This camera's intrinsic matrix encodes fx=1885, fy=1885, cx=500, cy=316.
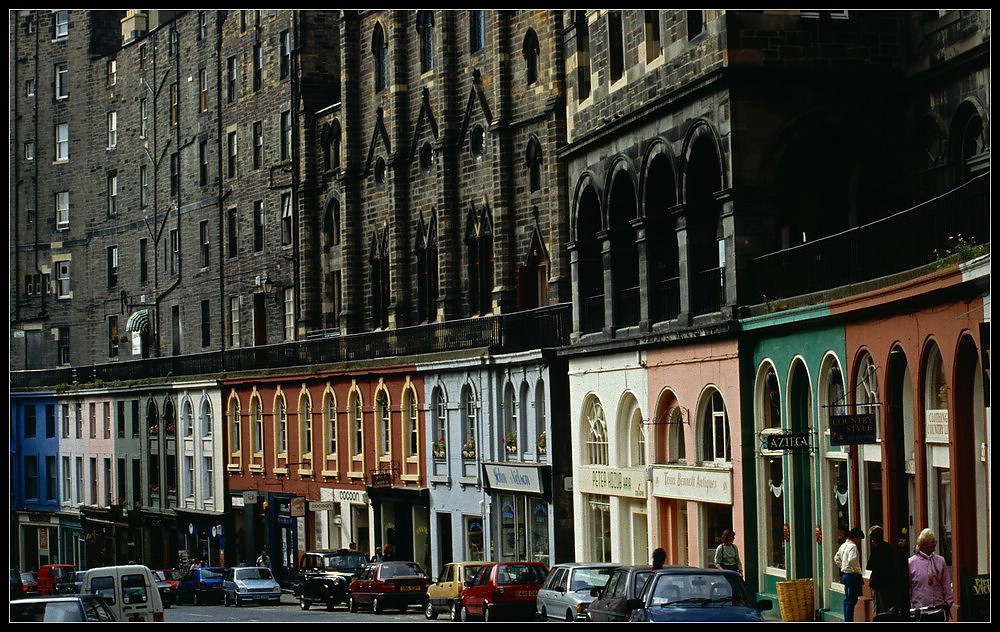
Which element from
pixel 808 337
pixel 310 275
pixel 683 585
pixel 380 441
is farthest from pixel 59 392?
pixel 683 585

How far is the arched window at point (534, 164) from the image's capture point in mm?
54125

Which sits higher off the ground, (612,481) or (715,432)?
(715,432)

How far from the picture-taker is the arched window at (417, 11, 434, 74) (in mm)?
60625

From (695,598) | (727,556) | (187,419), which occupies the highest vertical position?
(187,419)

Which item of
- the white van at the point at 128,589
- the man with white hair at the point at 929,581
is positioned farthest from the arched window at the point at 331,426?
the man with white hair at the point at 929,581

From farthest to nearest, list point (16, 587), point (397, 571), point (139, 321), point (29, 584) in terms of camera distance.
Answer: point (139, 321) → point (29, 584) → point (16, 587) → point (397, 571)

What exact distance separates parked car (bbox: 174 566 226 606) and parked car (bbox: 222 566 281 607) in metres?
0.32

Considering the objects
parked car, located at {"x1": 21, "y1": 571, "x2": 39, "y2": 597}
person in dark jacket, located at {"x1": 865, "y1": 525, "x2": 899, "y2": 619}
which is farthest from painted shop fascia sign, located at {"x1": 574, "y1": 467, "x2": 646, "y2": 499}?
parked car, located at {"x1": 21, "y1": 571, "x2": 39, "y2": 597}

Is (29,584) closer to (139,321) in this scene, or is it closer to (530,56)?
(530,56)

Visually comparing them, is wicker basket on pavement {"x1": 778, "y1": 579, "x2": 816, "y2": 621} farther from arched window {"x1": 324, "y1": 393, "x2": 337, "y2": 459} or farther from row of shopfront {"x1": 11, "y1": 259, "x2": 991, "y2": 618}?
arched window {"x1": 324, "y1": 393, "x2": 337, "y2": 459}

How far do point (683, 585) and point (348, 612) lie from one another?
81.0 feet

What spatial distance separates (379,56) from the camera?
212 ft

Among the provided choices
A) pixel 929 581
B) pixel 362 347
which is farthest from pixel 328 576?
pixel 929 581

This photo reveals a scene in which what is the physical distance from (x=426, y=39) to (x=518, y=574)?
86.4ft
